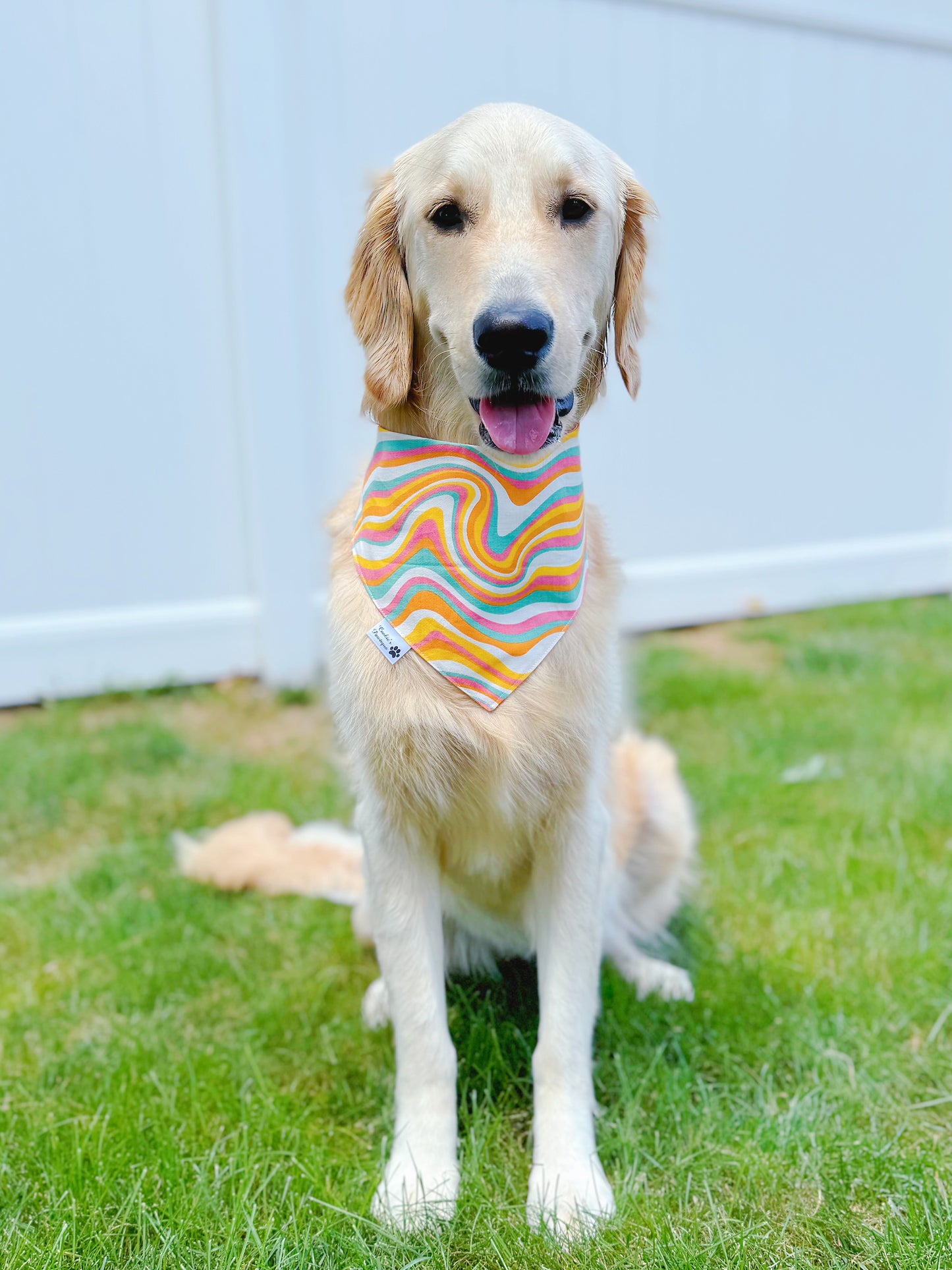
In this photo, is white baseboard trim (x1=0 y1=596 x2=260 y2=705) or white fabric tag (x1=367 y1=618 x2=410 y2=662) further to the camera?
white baseboard trim (x1=0 y1=596 x2=260 y2=705)

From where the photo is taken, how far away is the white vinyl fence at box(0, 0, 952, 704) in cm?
346

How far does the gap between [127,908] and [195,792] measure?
2.24 ft

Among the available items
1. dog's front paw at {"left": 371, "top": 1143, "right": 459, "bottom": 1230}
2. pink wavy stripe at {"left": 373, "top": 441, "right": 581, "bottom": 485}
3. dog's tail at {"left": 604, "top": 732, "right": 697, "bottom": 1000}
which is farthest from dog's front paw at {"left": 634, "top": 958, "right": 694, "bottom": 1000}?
pink wavy stripe at {"left": 373, "top": 441, "right": 581, "bottom": 485}

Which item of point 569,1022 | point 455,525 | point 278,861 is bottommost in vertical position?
point 278,861

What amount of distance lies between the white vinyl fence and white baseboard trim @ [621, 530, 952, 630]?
0.02m

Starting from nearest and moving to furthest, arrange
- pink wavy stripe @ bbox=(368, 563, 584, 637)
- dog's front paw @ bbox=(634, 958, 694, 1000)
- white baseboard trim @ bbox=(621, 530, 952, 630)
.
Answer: pink wavy stripe @ bbox=(368, 563, 584, 637) < dog's front paw @ bbox=(634, 958, 694, 1000) < white baseboard trim @ bbox=(621, 530, 952, 630)

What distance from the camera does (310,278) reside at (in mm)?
3699

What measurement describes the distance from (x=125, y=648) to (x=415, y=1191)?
277cm

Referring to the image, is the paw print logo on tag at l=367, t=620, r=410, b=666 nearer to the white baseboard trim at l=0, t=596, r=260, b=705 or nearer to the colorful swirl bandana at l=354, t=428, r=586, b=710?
the colorful swirl bandana at l=354, t=428, r=586, b=710

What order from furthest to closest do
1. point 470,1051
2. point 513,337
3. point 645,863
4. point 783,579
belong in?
1. point 783,579
2. point 645,863
3. point 470,1051
4. point 513,337

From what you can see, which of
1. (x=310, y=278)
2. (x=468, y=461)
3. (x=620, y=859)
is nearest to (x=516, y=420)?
(x=468, y=461)

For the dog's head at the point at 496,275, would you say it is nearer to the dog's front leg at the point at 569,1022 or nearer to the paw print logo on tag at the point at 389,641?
the paw print logo on tag at the point at 389,641

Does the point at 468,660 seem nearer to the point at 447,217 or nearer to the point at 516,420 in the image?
the point at 516,420

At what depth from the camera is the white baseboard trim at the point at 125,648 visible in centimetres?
366
